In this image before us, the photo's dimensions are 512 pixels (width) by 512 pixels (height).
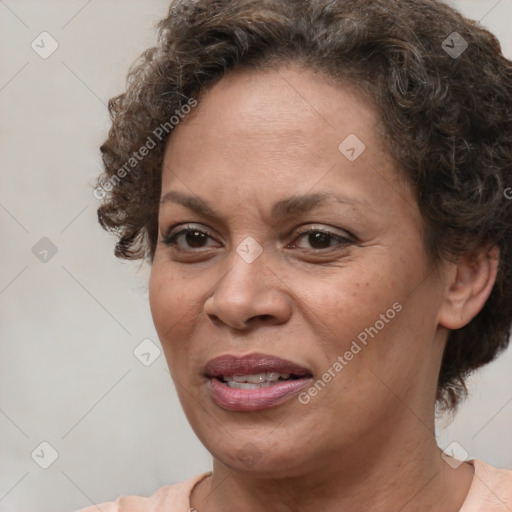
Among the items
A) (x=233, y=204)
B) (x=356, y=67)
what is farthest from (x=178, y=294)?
(x=356, y=67)

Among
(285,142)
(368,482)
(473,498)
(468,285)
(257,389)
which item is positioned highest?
(285,142)

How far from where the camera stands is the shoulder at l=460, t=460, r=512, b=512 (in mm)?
2553

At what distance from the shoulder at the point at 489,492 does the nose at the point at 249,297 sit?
0.65 meters

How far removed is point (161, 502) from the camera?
2.77 m

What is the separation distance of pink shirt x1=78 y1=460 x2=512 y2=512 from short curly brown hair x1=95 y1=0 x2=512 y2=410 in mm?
310

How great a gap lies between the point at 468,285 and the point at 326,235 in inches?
16.3

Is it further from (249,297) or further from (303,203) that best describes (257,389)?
(303,203)

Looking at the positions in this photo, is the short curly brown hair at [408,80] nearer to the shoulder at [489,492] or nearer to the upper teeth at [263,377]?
the shoulder at [489,492]

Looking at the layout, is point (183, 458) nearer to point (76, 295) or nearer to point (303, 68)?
point (76, 295)

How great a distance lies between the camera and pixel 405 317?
2.41 meters

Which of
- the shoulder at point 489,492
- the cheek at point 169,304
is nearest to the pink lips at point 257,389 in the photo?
the cheek at point 169,304

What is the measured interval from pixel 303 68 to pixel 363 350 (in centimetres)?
61

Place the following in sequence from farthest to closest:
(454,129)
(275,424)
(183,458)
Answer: (183,458) → (454,129) → (275,424)

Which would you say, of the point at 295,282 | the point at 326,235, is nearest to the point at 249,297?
the point at 295,282
